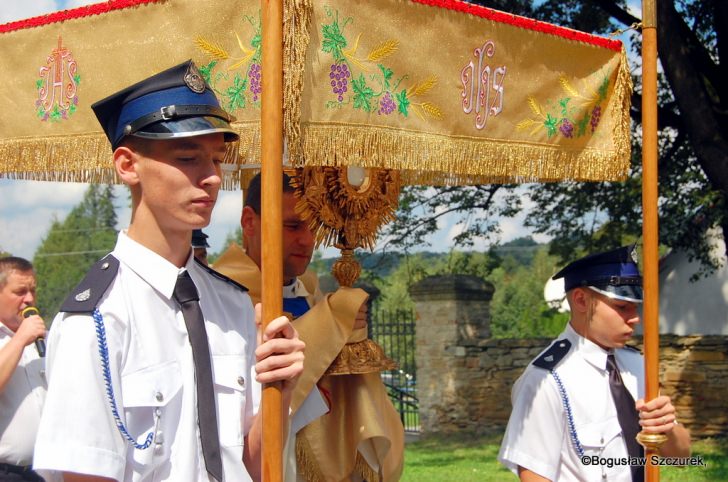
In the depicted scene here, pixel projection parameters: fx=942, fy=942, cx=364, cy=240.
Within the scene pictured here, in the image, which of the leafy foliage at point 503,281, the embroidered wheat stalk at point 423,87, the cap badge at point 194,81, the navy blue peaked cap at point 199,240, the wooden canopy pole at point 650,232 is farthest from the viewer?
the leafy foliage at point 503,281

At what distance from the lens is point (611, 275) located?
363cm

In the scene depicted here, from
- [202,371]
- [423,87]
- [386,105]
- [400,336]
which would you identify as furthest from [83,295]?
[400,336]

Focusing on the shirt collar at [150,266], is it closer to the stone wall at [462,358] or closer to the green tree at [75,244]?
the stone wall at [462,358]

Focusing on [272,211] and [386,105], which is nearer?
[272,211]

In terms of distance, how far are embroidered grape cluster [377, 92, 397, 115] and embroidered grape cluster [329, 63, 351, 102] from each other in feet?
0.49

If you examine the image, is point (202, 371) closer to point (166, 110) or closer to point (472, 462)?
point (166, 110)

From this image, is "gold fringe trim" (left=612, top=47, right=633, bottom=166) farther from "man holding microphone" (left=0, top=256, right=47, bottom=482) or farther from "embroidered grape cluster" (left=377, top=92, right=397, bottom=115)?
"man holding microphone" (left=0, top=256, right=47, bottom=482)

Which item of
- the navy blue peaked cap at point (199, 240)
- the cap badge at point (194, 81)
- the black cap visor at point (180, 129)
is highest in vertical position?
the cap badge at point (194, 81)

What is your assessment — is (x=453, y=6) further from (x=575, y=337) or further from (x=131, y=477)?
(x=131, y=477)

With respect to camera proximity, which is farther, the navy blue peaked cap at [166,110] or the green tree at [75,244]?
the green tree at [75,244]

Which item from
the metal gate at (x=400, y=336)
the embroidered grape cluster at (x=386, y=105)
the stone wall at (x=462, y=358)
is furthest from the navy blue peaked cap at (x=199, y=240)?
the metal gate at (x=400, y=336)

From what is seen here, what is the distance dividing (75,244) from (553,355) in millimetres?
57990

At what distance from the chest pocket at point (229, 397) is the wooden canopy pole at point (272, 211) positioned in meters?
0.07

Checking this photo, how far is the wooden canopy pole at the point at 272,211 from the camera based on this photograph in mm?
2125
